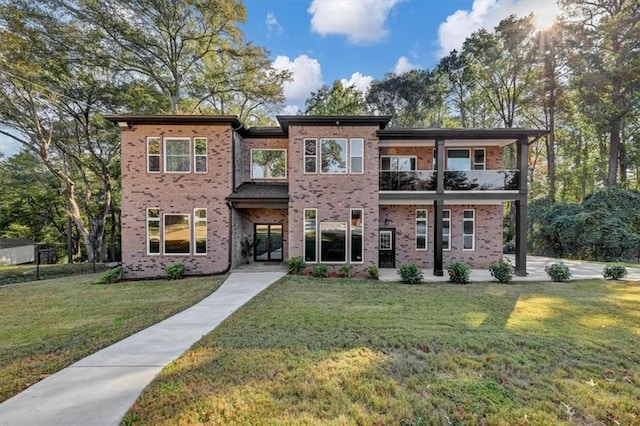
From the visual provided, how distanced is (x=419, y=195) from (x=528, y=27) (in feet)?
65.3

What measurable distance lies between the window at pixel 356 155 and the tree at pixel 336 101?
47.4ft

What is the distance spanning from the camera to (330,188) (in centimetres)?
1230

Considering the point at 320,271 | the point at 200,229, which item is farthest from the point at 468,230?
the point at 200,229

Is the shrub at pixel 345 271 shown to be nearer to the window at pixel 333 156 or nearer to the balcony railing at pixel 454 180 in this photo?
the balcony railing at pixel 454 180

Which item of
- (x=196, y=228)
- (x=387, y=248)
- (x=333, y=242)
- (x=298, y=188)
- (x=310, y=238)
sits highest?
(x=298, y=188)

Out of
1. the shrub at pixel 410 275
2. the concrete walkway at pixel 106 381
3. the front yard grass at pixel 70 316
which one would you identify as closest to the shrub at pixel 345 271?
the shrub at pixel 410 275

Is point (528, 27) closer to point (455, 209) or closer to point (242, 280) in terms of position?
point (455, 209)

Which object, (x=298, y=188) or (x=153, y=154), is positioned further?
(x=298, y=188)

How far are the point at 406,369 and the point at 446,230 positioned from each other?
36.0 feet

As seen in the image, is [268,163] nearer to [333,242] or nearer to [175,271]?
[333,242]

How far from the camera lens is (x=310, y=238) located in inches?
484

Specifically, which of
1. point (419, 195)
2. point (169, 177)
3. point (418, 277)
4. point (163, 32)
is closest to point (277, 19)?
point (163, 32)

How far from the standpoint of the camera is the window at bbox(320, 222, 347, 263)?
1225 cm

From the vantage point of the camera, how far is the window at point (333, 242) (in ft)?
40.2
